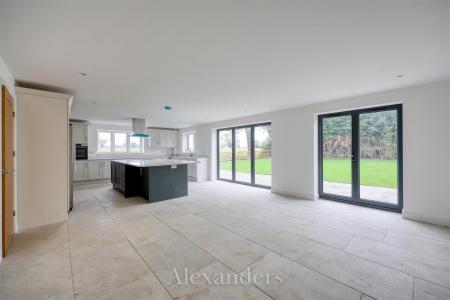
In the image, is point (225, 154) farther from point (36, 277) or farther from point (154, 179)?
point (36, 277)

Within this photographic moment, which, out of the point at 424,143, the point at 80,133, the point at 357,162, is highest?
the point at 80,133

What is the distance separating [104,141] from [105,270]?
720cm

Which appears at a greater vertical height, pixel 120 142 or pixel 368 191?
pixel 120 142

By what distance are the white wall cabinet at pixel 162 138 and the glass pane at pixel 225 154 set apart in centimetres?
295

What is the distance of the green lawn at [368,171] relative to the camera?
3641 mm

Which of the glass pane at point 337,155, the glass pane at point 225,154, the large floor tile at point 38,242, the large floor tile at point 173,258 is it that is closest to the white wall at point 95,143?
the glass pane at point 225,154

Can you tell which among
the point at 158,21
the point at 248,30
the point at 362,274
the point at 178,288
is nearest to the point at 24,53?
the point at 158,21

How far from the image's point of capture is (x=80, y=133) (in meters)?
6.74

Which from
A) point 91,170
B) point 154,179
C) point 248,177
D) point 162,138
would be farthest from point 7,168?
point 162,138

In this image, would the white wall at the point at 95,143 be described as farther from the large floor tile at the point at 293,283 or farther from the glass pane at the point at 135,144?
the large floor tile at the point at 293,283

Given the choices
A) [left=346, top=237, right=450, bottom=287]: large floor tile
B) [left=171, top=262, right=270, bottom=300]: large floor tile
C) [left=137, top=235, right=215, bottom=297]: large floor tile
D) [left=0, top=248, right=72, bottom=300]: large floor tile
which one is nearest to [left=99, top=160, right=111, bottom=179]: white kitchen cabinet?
[left=0, top=248, right=72, bottom=300]: large floor tile

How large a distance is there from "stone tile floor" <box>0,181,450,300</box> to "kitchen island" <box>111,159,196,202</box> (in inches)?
33.8

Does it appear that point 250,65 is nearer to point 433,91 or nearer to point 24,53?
point 24,53

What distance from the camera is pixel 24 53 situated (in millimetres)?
2055
